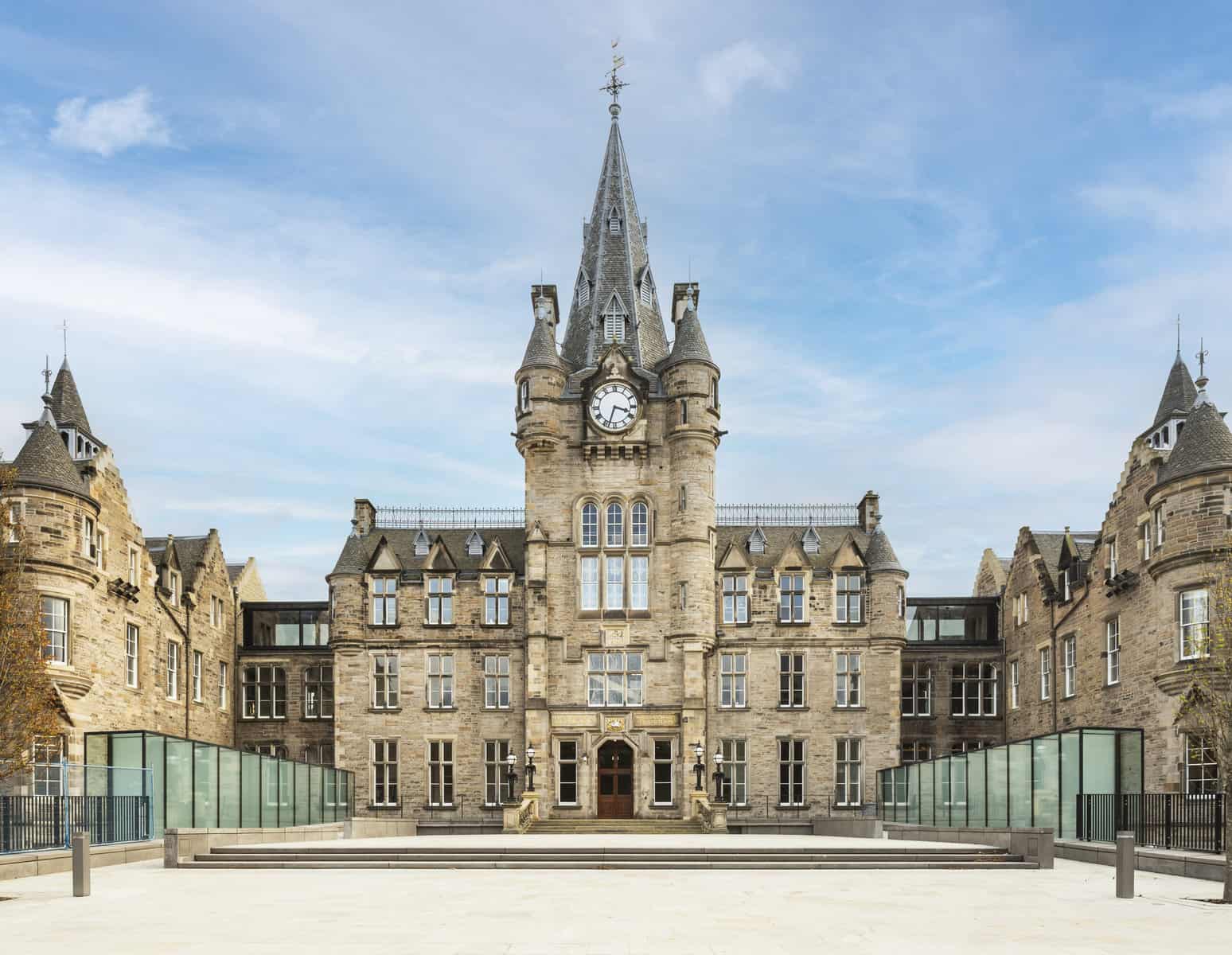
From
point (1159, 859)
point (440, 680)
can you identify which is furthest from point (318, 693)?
point (1159, 859)

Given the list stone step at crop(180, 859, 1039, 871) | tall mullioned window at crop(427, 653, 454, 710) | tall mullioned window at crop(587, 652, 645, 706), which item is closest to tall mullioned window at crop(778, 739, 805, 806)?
tall mullioned window at crop(587, 652, 645, 706)

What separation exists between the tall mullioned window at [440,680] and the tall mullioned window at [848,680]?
51.7 feet

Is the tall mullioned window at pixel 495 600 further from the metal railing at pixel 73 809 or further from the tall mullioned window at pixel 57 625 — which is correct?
the metal railing at pixel 73 809

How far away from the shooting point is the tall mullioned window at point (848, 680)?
173 feet

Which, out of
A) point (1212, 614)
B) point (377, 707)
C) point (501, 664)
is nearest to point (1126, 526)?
point (1212, 614)

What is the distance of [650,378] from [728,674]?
1262 centimetres

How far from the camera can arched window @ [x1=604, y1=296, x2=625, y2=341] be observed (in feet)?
183

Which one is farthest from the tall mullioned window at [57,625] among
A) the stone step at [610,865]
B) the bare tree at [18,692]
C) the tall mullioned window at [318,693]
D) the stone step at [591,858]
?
the tall mullioned window at [318,693]

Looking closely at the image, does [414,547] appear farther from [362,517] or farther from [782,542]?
[782,542]

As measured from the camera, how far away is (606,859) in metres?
30.3

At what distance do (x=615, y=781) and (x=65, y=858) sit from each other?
1048 inches

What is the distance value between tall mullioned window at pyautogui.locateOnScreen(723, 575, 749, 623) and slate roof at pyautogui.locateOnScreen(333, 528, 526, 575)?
8541 millimetres

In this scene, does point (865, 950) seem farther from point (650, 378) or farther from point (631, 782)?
point (650, 378)

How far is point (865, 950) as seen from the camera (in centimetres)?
1625
